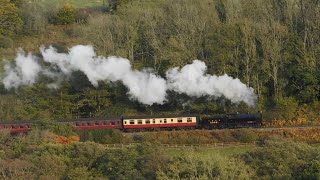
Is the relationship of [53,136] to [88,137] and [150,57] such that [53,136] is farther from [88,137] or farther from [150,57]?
[150,57]

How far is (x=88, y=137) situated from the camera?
1887 inches

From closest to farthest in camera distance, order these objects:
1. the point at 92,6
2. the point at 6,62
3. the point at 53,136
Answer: the point at 53,136 → the point at 6,62 → the point at 92,6

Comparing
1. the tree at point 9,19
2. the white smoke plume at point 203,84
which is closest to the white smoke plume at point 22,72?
the tree at point 9,19

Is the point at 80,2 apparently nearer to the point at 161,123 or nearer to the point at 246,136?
the point at 161,123

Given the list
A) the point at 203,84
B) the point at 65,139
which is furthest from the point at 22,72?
the point at 203,84

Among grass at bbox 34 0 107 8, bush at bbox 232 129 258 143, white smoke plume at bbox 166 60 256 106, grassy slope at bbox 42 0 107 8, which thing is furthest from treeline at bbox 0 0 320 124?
grassy slope at bbox 42 0 107 8

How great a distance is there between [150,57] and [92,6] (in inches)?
1105

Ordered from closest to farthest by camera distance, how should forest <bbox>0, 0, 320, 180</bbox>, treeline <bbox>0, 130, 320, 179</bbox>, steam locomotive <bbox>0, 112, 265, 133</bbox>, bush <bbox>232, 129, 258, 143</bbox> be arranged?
treeline <bbox>0, 130, 320, 179</bbox> < forest <bbox>0, 0, 320, 180</bbox> < bush <bbox>232, 129, 258, 143</bbox> < steam locomotive <bbox>0, 112, 265, 133</bbox>

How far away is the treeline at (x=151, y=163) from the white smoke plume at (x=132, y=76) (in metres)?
13.1

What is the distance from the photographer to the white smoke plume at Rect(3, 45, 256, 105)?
49938 millimetres

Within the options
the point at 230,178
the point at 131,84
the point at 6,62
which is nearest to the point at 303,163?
the point at 230,178

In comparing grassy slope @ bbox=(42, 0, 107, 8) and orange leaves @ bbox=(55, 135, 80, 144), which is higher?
grassy slope @ bbox=(42, 0, 107, 8)

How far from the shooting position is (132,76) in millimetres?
53125

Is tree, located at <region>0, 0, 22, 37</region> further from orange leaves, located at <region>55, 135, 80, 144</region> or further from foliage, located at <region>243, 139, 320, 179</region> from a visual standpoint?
foliage, located at <region>243, 139, 320, 179</region>
